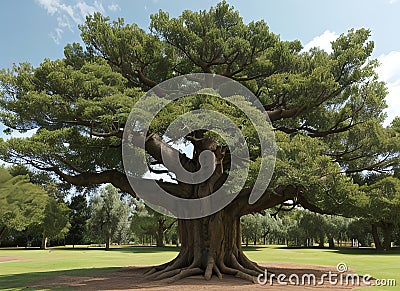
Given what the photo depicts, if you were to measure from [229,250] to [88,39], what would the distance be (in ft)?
30.1

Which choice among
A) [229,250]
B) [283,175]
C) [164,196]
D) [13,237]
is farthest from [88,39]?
[13,237]

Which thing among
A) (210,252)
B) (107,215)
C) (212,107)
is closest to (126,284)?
(210,252)

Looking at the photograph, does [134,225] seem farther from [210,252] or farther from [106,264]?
[210,252]

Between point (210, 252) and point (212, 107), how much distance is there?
5624 mm

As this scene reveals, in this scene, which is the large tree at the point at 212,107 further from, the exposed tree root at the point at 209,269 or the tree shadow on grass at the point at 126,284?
the tree shadow on grass at the point at 126,284

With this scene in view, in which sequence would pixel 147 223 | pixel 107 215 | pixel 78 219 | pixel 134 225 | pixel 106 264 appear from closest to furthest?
pixel 106 264
pixel 107 215
pixel 147 223
pixel 134 225
pixel 78 219

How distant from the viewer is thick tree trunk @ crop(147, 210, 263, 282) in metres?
13.5

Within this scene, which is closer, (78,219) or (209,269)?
(209,269)

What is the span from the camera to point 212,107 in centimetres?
1109

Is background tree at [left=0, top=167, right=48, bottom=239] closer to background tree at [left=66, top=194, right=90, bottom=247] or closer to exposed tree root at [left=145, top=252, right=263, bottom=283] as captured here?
exposed tree root at [left=145, top=252, right=263, bottom=283]

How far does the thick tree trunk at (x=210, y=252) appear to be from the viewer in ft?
44.2

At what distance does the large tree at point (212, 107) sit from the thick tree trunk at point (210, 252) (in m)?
0.04

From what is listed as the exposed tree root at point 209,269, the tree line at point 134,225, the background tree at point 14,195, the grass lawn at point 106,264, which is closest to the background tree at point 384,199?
the grass lawn at point 106,264

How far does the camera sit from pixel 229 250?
1456cm
